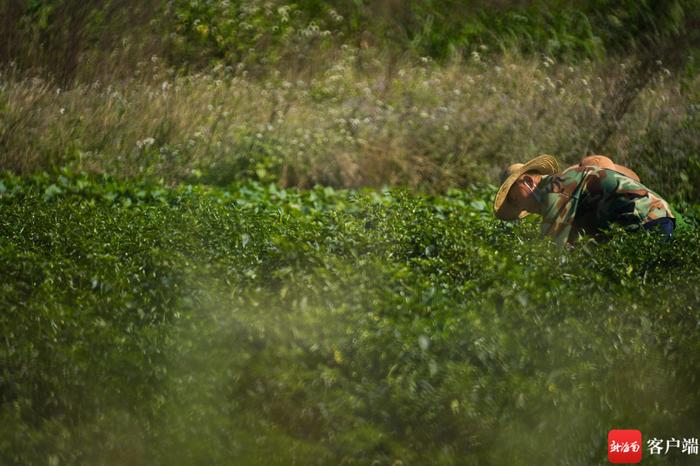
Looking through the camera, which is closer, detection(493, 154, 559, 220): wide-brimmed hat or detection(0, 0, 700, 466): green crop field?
detection(0, 0, 700, 466): green crop field

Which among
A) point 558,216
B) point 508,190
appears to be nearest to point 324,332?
point 558,216

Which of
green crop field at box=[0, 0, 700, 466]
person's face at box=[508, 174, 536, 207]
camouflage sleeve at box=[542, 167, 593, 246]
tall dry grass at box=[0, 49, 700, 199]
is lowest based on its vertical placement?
tall dry grass at box=[0, 49, 700, 199]

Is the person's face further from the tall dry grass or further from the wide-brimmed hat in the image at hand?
the tall dry grass

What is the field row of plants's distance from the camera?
3307mm

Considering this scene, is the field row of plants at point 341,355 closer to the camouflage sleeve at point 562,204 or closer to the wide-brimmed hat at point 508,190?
the camouflage sleeve at point 562,204

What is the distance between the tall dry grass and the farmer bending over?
292 cm

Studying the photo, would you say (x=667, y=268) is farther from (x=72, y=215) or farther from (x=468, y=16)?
(x=468, y=16)

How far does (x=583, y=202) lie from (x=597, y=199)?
0.23 ft

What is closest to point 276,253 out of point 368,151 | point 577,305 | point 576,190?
point 577,305

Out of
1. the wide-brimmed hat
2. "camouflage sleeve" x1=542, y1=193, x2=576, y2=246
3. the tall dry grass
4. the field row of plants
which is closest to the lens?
the field row of plants

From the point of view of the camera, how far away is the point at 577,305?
145 inches

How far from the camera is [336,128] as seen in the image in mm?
8625

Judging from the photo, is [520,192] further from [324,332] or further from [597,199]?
[324,332]

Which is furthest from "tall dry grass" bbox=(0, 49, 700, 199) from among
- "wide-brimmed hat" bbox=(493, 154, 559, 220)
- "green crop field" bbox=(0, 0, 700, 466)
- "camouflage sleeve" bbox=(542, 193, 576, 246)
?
"camouflage sleeve" bbox=(542, 193, 576, 246)
